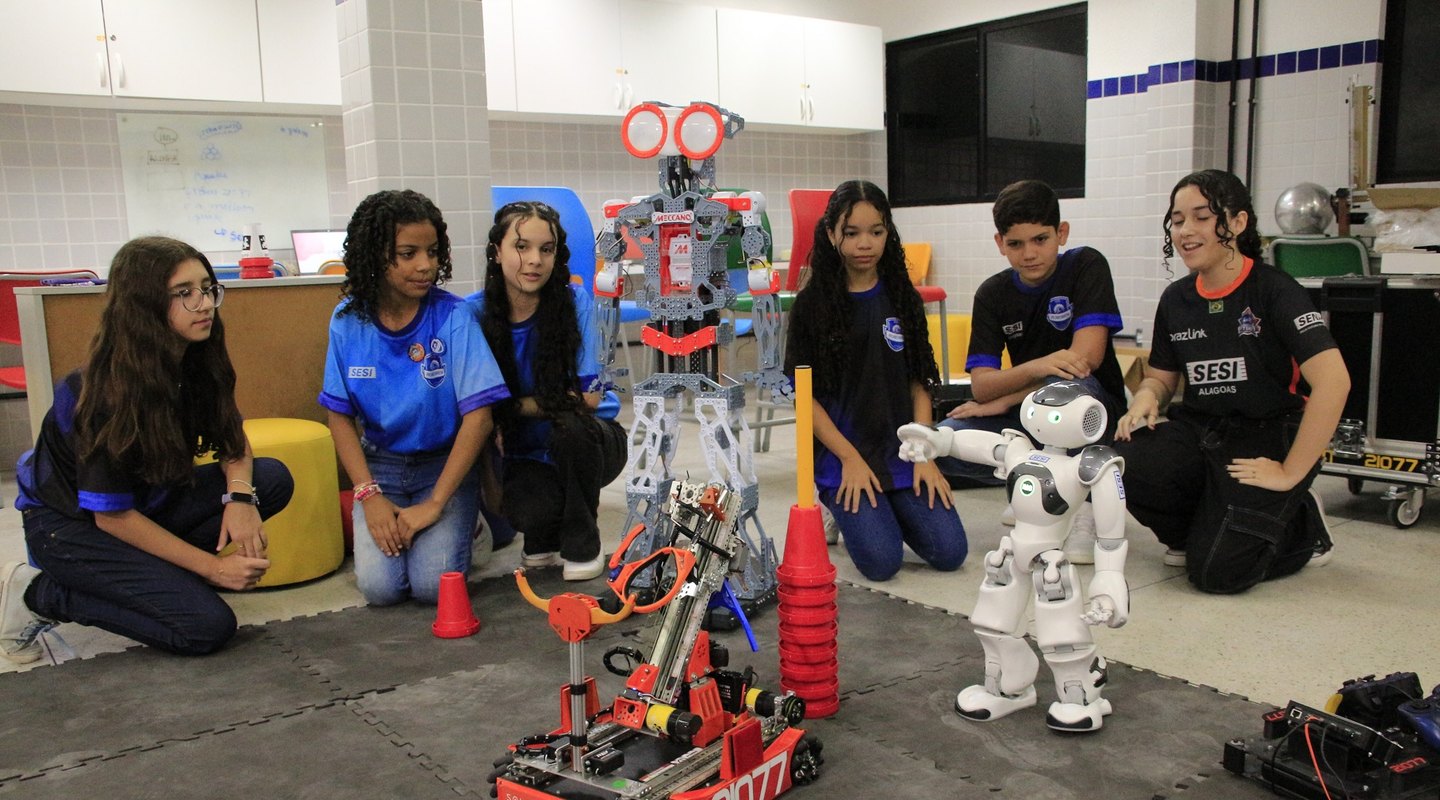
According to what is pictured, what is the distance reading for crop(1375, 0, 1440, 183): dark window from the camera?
558cm

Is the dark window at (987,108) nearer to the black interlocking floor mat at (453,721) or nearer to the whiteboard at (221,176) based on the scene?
the whiteboard at (221,176)

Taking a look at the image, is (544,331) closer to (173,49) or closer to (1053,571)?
(1053,571)

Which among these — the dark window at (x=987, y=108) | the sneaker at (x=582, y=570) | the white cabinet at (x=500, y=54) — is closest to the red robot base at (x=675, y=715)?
the sneaker at (x=582, y=570)

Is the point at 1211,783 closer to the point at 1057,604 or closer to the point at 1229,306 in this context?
the point at 1057,604

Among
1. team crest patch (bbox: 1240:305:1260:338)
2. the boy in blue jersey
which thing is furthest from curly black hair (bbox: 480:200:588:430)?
team crest patch (bbox: 1240:305:1260:338)

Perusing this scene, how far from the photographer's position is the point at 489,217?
13.7 feet

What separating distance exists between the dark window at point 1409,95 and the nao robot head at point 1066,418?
469cm

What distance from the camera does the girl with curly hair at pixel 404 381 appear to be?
308 centimetres

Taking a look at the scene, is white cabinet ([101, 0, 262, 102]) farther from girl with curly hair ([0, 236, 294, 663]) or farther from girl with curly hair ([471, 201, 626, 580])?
girl with curly hair ([0, 236, 294, 663])

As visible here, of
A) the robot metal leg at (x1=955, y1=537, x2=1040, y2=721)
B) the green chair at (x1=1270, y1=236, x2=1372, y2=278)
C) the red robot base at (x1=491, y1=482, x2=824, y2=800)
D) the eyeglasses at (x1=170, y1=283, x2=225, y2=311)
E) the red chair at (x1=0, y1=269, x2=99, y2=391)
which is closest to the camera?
the red robot base at (x1=491, y1=482, x2=824, y2=800)

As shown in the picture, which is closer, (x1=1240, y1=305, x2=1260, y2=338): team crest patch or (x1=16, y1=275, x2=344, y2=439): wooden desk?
(x1=1240, y1=305, x2=1260, y2=338): team crest patch

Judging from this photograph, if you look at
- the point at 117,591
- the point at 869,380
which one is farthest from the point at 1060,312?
the point at 117,591

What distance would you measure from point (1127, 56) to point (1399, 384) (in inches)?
130

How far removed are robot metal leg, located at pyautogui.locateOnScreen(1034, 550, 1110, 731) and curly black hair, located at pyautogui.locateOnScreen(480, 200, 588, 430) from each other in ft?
5.37
